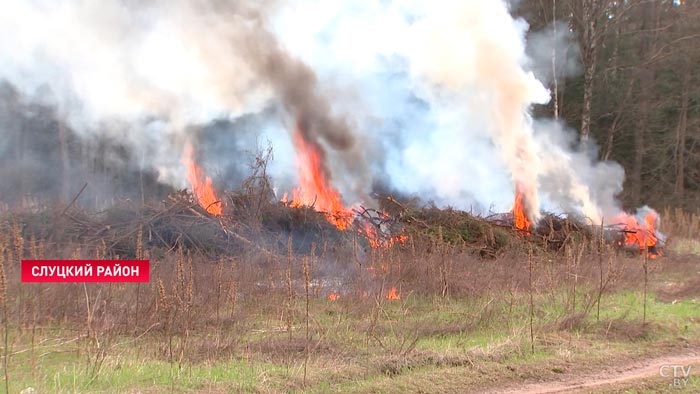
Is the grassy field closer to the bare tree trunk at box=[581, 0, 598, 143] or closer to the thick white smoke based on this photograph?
the thick white smoke

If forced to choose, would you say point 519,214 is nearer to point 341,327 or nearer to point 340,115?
point 340,115

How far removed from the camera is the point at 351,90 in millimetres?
16688

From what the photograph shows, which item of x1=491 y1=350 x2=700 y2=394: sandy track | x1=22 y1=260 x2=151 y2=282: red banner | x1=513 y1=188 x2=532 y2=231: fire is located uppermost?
x1=513 y1=188 x2=532 y2=231: fire

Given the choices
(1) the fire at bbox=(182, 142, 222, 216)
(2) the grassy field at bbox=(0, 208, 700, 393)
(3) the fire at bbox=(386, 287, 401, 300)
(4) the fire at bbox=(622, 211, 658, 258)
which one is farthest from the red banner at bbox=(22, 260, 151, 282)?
(4) the fire at bbox=(622, 211, 658, 258)

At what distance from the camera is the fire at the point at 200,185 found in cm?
1330

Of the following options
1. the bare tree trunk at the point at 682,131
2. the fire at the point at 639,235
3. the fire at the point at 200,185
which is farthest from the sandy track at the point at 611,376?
the bare tree trunk at the point at 682,131

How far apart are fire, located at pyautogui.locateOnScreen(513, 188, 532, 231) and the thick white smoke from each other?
234 mm

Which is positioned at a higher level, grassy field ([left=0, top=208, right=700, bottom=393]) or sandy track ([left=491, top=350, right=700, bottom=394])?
grassy field ([left=0, top=208, right=700, bottom=393])

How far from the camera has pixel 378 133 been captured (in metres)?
17.1

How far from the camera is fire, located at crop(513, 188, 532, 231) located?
49.2ft

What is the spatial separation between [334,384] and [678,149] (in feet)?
94.7

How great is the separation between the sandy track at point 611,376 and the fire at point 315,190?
8.05 metres

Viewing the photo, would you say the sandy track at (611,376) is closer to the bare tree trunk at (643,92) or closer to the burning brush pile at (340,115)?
the burning brush pile at (340,115)

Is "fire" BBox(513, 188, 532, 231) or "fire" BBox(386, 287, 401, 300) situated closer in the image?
"fire" BBox(386, 287, 401, 300)
